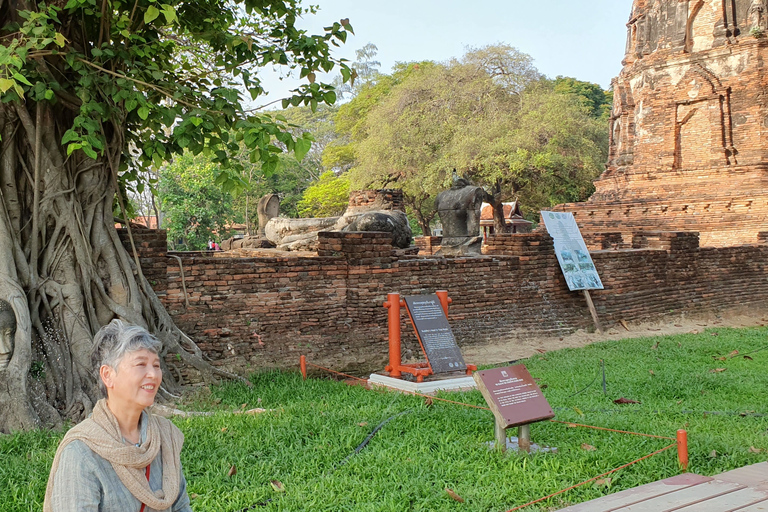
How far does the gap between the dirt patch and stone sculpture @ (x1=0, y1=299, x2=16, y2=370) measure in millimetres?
5210

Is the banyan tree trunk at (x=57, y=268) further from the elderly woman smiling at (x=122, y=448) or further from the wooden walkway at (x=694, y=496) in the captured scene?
the wooden walkway at (x=694, y=496)

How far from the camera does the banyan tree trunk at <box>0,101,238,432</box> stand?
5.55 metres

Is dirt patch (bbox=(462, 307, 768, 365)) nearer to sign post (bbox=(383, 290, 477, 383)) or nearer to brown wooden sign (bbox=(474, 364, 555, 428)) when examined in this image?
sign post (bbox=(383, 290, 477, 383))

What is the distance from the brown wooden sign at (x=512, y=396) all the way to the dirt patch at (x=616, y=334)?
13.9ft

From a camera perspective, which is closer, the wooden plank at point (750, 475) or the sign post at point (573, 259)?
the wooden plank at point (750, 475)

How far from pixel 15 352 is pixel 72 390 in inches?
21.6

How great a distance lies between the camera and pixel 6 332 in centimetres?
546

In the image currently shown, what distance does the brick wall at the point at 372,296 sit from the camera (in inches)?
298

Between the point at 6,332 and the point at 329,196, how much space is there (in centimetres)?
2466

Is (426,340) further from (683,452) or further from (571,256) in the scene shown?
(571,256)

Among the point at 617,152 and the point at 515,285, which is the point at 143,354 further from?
the point at 617,152

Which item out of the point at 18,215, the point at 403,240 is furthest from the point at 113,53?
the point at 403,240

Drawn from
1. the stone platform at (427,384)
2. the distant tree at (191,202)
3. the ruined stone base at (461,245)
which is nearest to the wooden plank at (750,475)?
the stone platform at (427,384)

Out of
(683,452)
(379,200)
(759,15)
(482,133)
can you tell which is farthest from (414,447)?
(482,133)
